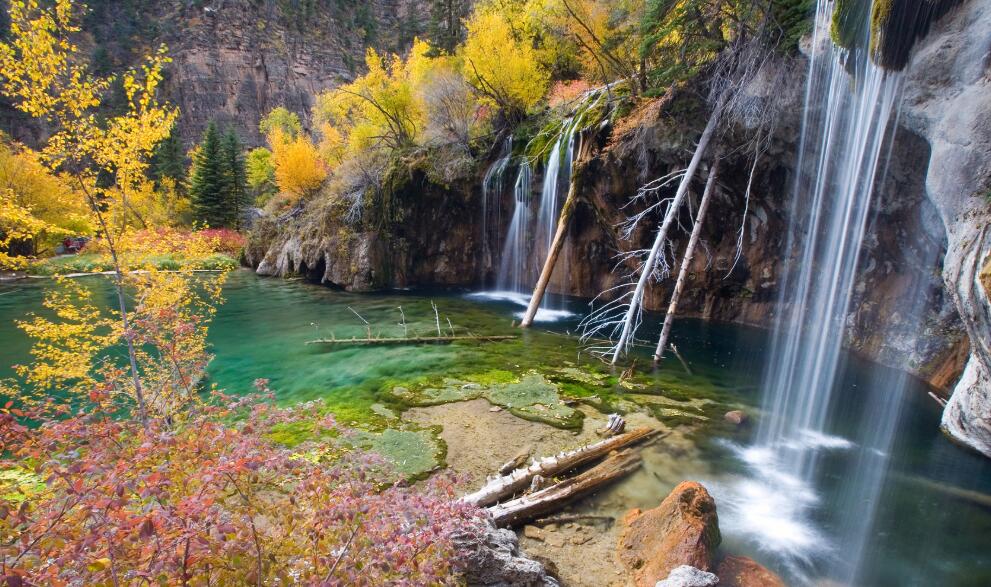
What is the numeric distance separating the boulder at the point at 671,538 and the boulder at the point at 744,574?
0.59 feet

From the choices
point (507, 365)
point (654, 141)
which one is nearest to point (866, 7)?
point (654, 141)

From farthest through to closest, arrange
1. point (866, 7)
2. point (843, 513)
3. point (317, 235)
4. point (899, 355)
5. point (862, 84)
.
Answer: point (317, 235), point (899, 355), point (862, 84), point (866, 7), point (843, 513)

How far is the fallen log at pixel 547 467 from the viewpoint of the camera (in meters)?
5.34

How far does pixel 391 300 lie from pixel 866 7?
55.2 ft

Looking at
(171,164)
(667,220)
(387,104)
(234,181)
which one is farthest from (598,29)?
(171,164)

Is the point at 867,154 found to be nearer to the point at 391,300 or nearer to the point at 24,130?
the point at 391,300

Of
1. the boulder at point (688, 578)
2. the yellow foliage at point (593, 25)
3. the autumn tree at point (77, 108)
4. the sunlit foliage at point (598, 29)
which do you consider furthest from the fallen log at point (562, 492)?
the yellow foliage at point (593, 25)

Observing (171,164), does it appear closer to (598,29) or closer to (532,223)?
(532,223)

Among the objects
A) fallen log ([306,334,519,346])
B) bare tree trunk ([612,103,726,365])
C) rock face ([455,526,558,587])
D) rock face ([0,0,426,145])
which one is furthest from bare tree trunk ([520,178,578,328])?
rock face ([0,0,426,145])

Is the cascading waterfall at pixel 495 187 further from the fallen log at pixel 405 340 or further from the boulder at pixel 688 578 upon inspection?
the boulder at pixel 688 578

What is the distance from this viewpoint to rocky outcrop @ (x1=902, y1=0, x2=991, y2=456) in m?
5.61

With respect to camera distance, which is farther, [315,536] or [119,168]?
[119,168]

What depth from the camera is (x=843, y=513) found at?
5562 mm

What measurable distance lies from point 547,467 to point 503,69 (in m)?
17.1
